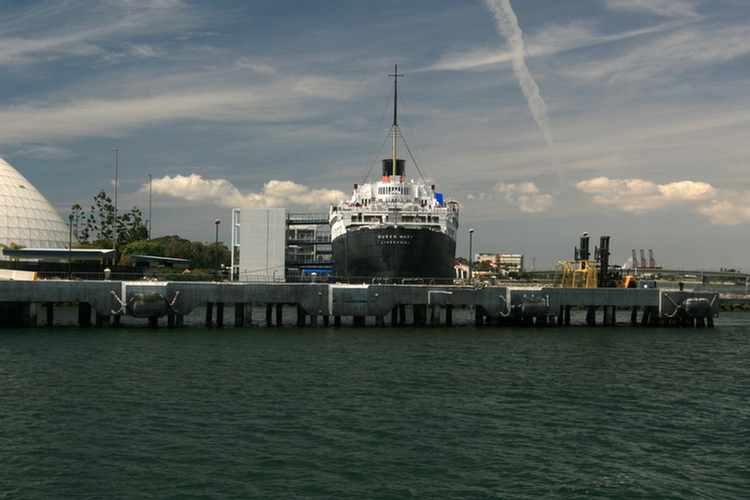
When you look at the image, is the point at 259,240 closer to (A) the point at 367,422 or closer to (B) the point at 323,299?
(B) the point at 323,299

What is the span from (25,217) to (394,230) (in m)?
89.9

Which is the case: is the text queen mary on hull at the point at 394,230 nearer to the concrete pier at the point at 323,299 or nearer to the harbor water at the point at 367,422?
the concrete pier at the point at 323,299

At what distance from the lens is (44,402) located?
79.3 ft

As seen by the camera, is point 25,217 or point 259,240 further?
point 25,217

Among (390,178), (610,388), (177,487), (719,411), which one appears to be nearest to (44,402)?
(177,487)

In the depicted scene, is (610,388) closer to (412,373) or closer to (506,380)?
(506,380)

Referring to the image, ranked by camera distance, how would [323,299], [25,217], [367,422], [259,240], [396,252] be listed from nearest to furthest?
[367,422]
[323,299]
[396,252]
[259,240]
[25,217]

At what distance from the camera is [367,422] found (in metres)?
22.1

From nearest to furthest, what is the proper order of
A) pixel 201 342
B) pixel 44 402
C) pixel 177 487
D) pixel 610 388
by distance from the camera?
pixel 177 487 < pixel 44 402 < pixel 610 388 < pixel 201 342

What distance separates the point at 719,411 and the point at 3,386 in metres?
30.7

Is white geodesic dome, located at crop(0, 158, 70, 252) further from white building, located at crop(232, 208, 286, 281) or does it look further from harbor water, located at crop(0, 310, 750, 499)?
harbor water, located at crop(0, 310, 750, 499)

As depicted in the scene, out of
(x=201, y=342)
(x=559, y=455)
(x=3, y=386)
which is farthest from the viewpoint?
(x=201, y=342)

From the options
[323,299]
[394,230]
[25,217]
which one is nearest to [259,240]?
[394,230]

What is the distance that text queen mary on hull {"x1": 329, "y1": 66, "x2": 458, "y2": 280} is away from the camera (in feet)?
208
